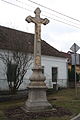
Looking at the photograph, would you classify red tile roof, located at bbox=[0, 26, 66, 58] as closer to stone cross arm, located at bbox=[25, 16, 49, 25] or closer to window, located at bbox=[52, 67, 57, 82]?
window, located at bbox=[52, 67, 57, 82]

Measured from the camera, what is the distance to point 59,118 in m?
9.18

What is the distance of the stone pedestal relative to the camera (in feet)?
33.9

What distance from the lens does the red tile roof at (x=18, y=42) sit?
63.3ft

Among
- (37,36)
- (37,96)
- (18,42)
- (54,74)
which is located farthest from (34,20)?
(54,74)

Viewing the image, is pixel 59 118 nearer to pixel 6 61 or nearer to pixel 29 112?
pixel 29 112

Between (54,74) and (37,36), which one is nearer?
(37,36)

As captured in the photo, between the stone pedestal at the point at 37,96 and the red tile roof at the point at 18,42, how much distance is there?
319 inches

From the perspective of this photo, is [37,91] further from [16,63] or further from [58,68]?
[58,68]

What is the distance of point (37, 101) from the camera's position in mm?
10445

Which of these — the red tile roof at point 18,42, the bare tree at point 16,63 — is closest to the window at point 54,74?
the red tile roof at point 18,42

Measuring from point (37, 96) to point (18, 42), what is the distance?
9275 mm

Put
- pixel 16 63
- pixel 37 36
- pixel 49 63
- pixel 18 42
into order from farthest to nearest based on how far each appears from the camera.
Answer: pixel 49 63, pixel 18 42, pixel 16 63, pixel 37 36

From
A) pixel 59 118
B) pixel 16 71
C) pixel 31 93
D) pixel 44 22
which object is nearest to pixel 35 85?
pixel 31 93

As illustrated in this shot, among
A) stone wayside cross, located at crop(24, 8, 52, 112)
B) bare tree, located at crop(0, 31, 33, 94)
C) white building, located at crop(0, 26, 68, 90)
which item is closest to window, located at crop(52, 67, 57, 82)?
white building, located at crop(0, 26, 68, 90)
